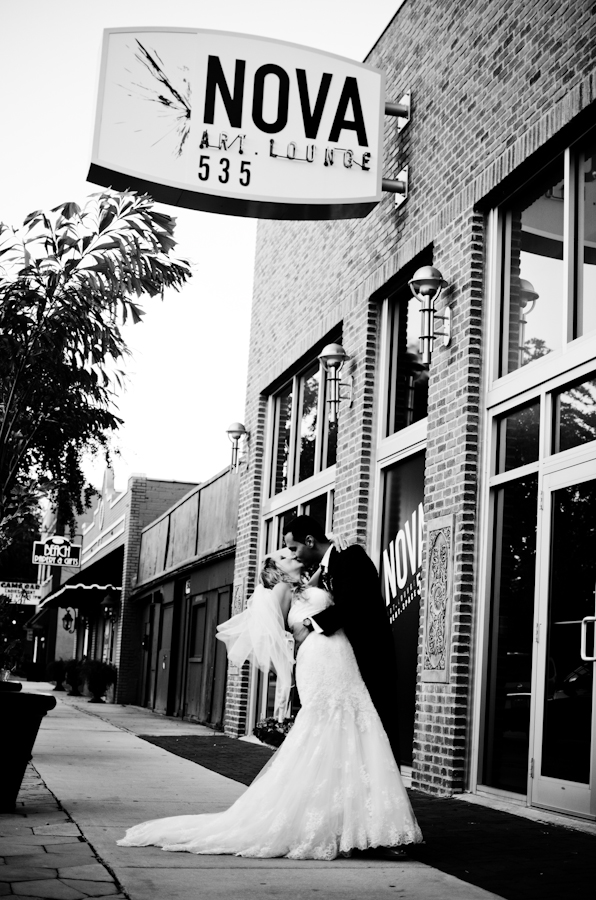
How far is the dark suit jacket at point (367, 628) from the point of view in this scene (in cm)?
547

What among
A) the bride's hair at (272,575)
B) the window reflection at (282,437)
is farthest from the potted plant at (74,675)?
the bride's hair at (272,575)

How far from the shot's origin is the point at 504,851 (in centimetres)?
531

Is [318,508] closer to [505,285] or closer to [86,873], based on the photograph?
[505,285]

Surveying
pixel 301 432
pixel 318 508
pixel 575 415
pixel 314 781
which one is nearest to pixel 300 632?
pixel 314 781

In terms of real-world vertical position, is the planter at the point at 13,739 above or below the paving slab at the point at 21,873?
above

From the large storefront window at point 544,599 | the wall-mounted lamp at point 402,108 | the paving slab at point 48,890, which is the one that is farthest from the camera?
the wall-mounted lamp at point 402,108

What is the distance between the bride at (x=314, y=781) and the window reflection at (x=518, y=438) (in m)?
2.28

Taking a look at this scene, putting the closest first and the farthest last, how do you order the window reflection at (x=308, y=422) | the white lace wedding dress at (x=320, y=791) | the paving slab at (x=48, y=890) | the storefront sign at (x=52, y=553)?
the paving slab at (x=48, y=890) < the white lace wedding dress at (x=320, y=791) < the window reflection at (x=308, y=422) < the storefront sign at (x=52, y=553)

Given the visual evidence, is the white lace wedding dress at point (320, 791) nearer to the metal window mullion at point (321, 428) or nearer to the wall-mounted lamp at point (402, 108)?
the wall-mounted lamp at point (402, 108)

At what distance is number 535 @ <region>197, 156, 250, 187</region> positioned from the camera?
8.69 m

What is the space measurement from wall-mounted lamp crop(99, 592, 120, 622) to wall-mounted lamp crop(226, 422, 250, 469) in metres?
13.4

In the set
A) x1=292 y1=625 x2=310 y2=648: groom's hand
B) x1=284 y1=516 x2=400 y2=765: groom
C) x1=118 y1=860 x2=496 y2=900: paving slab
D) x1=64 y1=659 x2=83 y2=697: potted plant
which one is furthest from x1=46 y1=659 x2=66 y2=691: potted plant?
x1=118 y1=860 x2=496 y2=900: paving slab

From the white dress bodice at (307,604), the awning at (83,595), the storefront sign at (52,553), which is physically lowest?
the white dress bodice at (307,604)

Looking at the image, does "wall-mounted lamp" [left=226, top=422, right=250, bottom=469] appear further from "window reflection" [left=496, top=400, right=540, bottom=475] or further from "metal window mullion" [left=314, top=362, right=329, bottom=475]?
"window reflection" [left=496, top=400, right=540, bottom=475]
